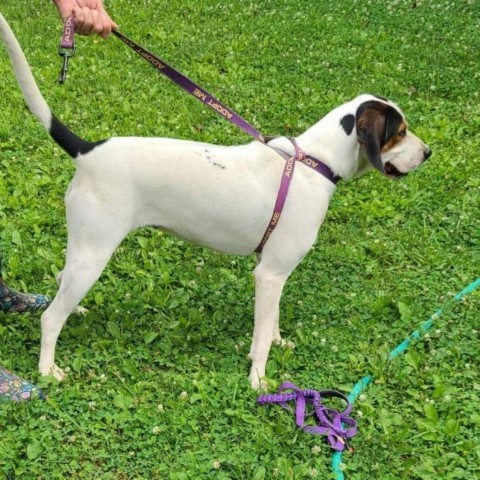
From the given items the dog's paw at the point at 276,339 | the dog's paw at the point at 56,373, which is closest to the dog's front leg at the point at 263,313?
the dog's paw at the point at 276,339

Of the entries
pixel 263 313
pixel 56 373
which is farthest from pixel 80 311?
pixel 263 313

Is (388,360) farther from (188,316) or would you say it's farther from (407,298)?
(188,316)

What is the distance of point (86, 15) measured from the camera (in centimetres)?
349

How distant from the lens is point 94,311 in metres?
4.50

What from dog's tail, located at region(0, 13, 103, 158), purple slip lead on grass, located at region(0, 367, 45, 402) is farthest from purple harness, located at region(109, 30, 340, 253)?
purple slip lead on grass, located at region(0, 367, 45, 402)

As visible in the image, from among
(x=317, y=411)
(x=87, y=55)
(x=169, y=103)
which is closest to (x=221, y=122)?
(x=169, y=103)

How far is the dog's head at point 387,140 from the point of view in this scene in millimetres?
3760

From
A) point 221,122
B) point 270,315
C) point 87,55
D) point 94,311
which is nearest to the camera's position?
point 270,315

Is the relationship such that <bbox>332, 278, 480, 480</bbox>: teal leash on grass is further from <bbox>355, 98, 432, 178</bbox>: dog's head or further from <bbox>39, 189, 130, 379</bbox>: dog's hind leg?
<bbox>39, 189, 130, 379</bbox>: dog's hind leg

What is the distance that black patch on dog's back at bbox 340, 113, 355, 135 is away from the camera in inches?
151

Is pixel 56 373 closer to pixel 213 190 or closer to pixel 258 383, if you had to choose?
pixel 258 383

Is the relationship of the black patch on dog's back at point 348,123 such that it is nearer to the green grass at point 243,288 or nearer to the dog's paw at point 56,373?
the green grass at point 243,288

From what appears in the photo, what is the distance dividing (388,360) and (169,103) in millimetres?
3954

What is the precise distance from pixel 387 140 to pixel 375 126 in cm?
19
